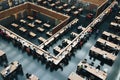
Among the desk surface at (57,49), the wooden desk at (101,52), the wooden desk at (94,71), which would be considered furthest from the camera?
the desk surface at (57,49)

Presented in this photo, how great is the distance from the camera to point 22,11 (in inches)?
838

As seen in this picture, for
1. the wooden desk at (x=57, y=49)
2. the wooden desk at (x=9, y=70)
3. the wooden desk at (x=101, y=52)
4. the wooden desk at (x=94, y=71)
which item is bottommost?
the wooden desk at (x=9, y=70)

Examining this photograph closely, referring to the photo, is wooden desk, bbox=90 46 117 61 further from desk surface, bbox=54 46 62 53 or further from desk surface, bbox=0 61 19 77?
desk surface, bbox=0 61 19 77

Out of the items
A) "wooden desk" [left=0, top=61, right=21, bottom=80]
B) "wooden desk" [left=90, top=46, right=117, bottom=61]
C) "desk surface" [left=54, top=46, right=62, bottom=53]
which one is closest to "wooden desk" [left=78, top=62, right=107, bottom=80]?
"wooden desk" [left=90, top=46, right=117, bottom=61]

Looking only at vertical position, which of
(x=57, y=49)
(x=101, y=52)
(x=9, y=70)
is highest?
(x=101, y=52)

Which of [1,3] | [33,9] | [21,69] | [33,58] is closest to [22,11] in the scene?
Answer: [33,9]

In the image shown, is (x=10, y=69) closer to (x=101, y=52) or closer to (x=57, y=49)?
(x=57, y=49)

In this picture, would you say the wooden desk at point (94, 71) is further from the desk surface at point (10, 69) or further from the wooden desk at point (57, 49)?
the desk surface at point (10, 69)

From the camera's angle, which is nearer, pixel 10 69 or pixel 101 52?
pixel 10 69

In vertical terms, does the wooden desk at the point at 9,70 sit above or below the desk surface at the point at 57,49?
below

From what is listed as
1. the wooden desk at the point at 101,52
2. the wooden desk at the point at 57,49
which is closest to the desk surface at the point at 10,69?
the wooden desk at the point at 57,49

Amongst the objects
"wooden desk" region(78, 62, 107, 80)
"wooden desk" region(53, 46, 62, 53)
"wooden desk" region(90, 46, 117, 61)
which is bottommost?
"wooden desk" region(53, 46, 62, 53)

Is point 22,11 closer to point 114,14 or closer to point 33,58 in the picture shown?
point 33,58

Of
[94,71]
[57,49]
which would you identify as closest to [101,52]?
[94,71]
